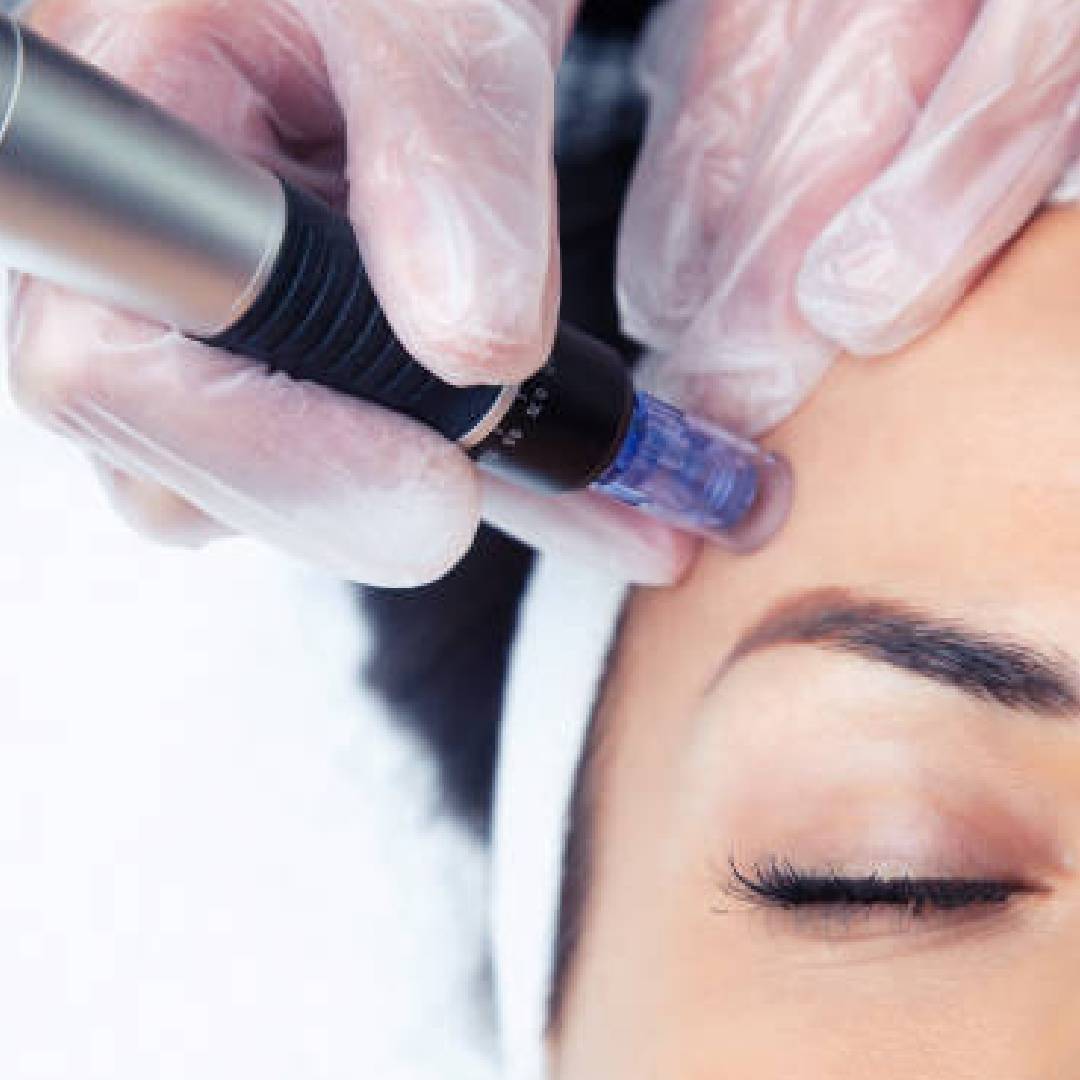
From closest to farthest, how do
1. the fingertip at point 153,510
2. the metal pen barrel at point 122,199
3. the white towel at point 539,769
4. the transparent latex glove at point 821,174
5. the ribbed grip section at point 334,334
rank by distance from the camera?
the metal pen barrel at point 122,199
the ribbed grip section at point 334,334
the transparent latex glove at point 821,174
the fingertip at point 153,510
the white towel at point 539,769

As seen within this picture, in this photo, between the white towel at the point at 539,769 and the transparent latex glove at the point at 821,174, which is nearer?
the transparent latex glove at the point at 821,174

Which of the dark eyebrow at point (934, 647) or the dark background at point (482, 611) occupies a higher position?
the dark eyebrow at point (934, 647)

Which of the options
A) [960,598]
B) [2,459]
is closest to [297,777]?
[2,459]

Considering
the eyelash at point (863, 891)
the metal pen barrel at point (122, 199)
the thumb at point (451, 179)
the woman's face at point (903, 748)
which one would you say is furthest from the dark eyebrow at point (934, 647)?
the metal pen barrel at point (122, 199)

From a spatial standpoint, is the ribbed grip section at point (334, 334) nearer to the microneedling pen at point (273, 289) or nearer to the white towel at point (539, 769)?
the microneedling pen at point (273, 289)

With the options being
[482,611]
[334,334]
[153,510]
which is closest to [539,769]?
[482,611]

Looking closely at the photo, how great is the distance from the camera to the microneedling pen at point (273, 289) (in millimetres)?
631

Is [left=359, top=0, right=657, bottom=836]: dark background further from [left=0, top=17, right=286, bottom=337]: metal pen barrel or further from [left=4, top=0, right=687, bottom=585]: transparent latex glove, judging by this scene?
[left=0, top=17, right=286, bottom=337]: metal pen barrel

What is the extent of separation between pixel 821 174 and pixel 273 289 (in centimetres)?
42

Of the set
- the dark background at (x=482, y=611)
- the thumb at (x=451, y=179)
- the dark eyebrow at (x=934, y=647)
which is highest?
the thumb at (x=451, y=179)

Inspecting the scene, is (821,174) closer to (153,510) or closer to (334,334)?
(334,334)

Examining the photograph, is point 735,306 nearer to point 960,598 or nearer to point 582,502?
point 582,502

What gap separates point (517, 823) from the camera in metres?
1.17

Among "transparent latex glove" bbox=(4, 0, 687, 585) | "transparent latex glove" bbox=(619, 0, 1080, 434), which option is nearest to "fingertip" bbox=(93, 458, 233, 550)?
"transparent latex glove" bbox=(4, 0, 687, 585)
